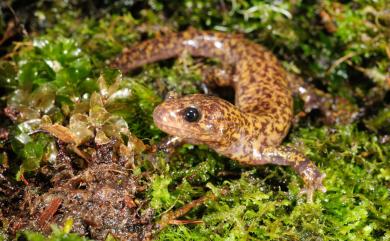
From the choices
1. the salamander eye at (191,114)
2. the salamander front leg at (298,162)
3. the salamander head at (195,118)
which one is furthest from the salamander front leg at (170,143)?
the salamander front leg at (298,162)

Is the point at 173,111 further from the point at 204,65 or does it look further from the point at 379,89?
the point at 379,89

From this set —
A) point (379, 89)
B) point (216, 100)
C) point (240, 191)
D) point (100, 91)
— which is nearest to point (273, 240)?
point (240, 191)

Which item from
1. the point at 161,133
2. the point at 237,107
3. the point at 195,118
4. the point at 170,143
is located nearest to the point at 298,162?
the point at 237,107

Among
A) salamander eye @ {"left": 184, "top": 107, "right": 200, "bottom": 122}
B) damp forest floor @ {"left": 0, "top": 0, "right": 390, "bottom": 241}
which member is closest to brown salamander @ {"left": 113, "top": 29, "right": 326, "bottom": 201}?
salamander eye @ {"left": 184, "top": 107, "right": 200, "bottom": 122}

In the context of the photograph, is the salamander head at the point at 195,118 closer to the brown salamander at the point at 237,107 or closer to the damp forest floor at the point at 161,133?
the brown salamander at the point at 237,107

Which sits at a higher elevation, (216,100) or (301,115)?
(216,100)

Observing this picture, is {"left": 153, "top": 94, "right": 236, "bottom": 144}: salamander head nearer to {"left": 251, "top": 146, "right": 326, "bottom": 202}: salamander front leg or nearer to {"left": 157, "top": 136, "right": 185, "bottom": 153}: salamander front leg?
{"left": 157, "top": 136, "right": 185, "bottom": 153}: salamander front leg
